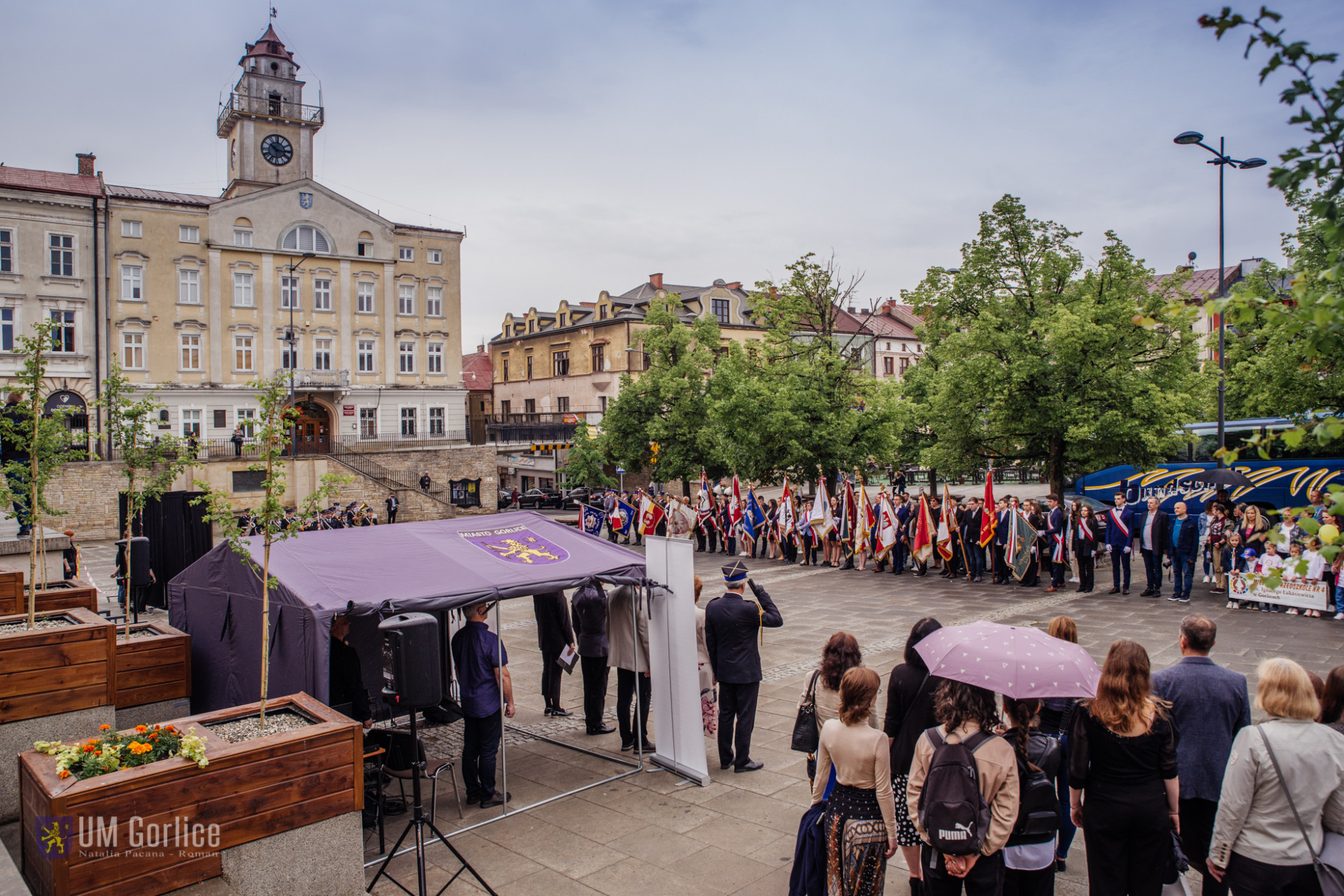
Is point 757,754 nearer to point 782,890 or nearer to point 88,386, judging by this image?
point 782,890

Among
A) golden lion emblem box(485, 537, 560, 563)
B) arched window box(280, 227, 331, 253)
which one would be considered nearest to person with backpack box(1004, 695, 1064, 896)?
golden lion emblem box(485, 537, 560, 563)

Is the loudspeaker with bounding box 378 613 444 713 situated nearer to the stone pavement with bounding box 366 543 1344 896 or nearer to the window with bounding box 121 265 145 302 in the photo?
the stone pavement with bounding box 366 543 1344 896

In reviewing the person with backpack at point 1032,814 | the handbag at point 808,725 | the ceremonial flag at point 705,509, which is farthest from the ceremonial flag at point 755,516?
the person with backpack at point 1032,814

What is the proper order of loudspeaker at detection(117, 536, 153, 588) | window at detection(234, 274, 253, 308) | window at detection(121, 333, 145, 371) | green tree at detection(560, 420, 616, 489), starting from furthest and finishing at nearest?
window at detection(234, 274, 253, 308), green tree at detection(560, 420, 616, 489), window at detection(121, 333, 145, 371), loudspeaker at detection(117, 536, 153, 588)

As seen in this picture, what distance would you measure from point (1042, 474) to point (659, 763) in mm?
26593

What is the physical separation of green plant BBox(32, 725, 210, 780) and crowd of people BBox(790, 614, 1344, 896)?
3.78 metres

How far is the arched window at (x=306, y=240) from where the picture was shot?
1821 inches

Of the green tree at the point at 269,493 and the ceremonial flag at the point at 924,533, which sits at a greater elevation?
the green tree at the point at 269,493

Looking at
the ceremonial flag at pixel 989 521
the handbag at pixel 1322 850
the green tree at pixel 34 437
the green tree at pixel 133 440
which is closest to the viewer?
the handbag at pixel 1322 850

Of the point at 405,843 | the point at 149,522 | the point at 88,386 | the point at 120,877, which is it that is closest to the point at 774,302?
the point at 149,522

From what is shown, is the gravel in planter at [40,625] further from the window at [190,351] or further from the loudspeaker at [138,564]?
the window at [190,351]

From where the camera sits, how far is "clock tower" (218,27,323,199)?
48.3m

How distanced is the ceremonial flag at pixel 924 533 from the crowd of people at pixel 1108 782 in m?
14.7

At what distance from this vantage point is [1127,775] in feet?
15.1
